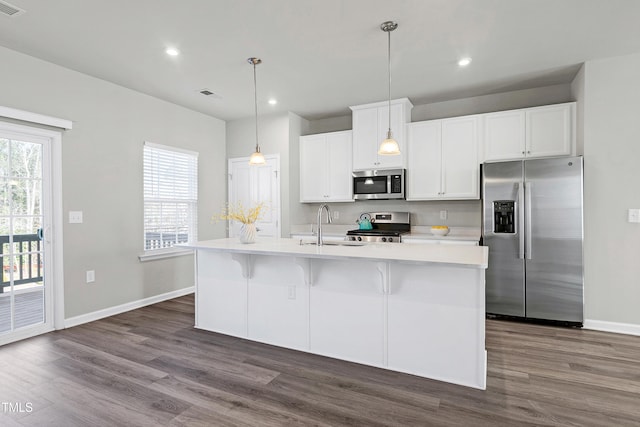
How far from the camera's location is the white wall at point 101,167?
337 centimetres

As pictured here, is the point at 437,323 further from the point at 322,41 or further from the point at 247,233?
the point at 322,41

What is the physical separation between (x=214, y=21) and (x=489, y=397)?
10.8 ft

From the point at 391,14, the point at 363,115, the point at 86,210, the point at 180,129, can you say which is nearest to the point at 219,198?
the point at 180,129

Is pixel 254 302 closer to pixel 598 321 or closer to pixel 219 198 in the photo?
pixel 219 198

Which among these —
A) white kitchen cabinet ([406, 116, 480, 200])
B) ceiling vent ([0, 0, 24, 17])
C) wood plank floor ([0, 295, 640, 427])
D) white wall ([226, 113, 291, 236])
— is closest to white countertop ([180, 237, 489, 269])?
wood plank floor ([0, 295, 640, 427])

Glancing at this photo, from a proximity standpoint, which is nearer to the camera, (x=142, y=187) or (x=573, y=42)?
(x=573, y=42)

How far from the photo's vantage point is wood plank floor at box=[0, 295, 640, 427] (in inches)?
78.4

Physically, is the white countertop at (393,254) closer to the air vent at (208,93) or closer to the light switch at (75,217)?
the light switch at (75,217)

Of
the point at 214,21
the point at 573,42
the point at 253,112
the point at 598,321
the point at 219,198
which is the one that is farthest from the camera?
the point at 219,198

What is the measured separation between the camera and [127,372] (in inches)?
100

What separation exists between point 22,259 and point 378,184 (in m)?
3.99

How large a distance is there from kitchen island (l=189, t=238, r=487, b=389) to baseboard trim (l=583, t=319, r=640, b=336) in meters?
1.80

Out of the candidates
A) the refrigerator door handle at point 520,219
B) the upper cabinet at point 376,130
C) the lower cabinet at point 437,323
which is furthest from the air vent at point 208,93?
the refrigerator door handle at point 520,219

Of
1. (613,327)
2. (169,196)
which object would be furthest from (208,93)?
(613,327)
